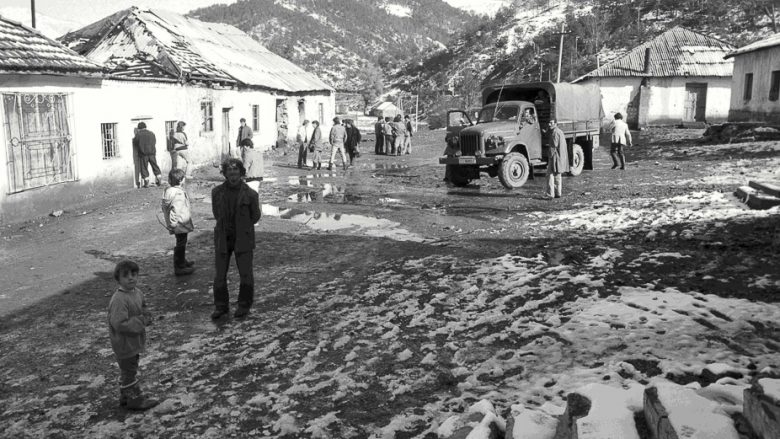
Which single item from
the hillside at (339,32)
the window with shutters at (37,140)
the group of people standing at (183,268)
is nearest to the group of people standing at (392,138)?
the window with shutters at (37,140)

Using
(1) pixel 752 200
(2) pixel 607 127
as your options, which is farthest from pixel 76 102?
(2) pixel 607 127

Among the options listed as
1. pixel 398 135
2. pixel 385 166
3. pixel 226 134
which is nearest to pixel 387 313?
pixel 385 166

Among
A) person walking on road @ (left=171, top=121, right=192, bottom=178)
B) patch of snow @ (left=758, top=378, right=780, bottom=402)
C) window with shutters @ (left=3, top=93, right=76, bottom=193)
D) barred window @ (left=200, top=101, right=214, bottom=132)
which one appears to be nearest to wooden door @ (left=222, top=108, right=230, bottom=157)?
barred window @ (left=200, top=101, right=214, bottom=132)

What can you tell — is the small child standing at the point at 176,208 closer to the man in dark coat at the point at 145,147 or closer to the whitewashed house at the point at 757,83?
the man in dark coat at the point at 145,147

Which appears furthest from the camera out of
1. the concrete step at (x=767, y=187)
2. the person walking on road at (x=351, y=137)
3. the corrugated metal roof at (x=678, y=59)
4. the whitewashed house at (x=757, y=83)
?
the corrugated metal roof at (x=678, y=59)

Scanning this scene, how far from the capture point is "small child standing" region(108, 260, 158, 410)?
4328mm

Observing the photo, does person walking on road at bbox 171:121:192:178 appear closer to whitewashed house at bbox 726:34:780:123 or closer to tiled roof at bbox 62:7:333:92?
tiled roof at bbox 62:7:333:92

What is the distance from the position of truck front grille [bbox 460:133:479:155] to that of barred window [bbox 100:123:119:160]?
28.1 feet

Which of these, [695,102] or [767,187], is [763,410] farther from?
[695,102]

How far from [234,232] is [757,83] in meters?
26.8

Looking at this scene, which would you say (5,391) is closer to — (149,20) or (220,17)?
(149,20)

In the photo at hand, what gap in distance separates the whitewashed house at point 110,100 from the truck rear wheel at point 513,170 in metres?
9.36

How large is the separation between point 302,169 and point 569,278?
46.8ft

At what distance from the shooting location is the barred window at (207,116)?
2095 centimetres
